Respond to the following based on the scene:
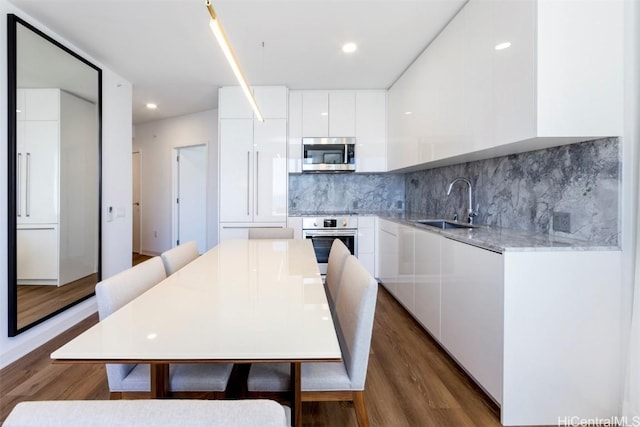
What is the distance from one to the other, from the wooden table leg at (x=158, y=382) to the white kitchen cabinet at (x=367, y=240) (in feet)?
9.44

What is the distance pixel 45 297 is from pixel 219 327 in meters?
2.43

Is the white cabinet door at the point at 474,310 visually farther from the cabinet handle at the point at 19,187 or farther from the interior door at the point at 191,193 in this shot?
the interior door at the point at 191,193

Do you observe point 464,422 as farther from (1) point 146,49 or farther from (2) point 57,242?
(1) point 146,49

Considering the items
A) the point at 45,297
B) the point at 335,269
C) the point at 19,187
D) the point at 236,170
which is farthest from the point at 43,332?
the point at 335,269

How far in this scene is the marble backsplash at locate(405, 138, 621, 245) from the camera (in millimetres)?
1534

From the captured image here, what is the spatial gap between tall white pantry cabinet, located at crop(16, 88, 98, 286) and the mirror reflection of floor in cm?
6

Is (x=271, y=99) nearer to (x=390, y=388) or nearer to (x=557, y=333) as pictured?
(x=390, y=388)

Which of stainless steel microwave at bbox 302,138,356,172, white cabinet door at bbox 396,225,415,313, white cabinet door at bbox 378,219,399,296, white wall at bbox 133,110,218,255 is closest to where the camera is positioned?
white cabinet door at bbox 396,225,415,313

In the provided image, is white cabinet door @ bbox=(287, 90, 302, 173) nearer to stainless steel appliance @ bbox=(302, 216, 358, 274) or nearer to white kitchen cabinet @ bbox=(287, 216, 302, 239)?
white kitchen cabinet @ bbox=(287, 216, 302, 239)

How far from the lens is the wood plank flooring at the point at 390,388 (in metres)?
1.57

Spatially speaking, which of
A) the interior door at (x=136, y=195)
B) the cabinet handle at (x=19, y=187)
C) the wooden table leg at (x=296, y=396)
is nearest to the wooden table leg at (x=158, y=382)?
the wooden table leg at (x=296, y=396)

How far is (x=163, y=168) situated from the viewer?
5543mm

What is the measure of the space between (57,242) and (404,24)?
10.9 feet

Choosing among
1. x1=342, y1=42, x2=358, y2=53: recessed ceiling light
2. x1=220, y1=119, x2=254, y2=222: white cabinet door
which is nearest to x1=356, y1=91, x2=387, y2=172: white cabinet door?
x1=342, y1=42, x2=358, y2=53: recessed ceiling light
